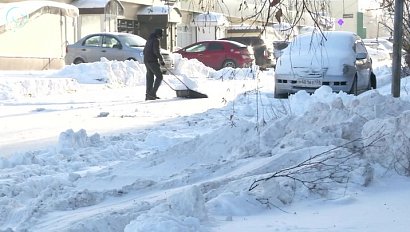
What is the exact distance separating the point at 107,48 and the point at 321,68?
43.1 feet

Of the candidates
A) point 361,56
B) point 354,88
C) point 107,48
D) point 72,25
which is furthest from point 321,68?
point 72,25

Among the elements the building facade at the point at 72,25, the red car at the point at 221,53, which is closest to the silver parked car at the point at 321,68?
the building facade at the point at 72,25

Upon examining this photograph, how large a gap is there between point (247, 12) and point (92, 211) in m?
2.45

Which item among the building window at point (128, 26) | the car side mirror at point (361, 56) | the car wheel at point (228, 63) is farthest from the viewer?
the building window at point (128, 26)

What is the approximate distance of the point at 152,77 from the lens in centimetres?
1572

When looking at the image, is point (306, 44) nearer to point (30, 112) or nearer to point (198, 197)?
point (30, 112)

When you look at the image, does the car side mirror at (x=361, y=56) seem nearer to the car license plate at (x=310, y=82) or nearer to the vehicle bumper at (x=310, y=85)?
the vehicle bumper at (x=310, y=85)

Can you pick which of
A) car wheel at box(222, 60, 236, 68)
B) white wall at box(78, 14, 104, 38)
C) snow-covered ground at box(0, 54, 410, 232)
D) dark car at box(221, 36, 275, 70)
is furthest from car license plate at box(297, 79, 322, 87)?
white wall at box(78, 14, 104, 38)

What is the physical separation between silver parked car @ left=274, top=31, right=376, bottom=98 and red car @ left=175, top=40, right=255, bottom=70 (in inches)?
538

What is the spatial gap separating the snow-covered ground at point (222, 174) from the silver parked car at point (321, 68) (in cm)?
234

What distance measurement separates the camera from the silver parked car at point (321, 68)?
13359mm

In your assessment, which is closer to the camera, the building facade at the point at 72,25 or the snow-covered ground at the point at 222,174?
the snow-covered ground at the point at 222,174

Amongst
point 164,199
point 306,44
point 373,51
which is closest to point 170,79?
point 306,44

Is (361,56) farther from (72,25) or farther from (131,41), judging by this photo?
(72,25)
